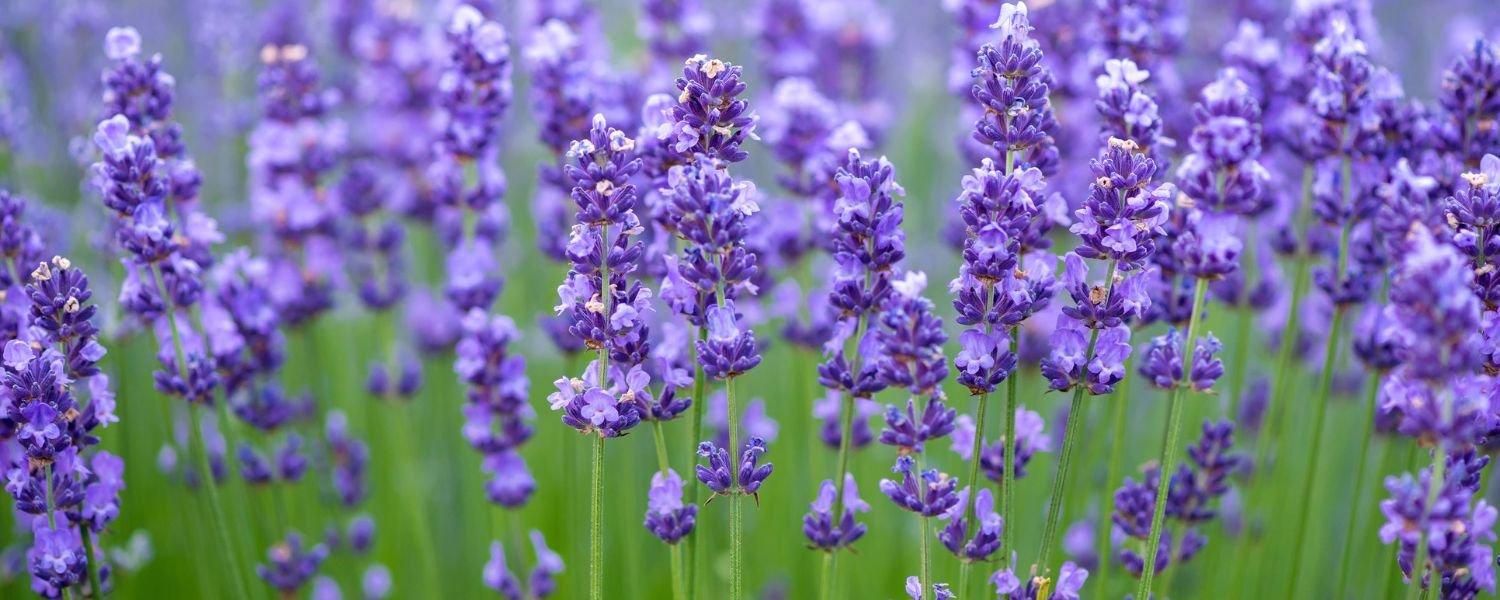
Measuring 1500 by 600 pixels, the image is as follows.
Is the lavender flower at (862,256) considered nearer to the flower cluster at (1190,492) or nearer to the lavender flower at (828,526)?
the lavender flower at (828,526)

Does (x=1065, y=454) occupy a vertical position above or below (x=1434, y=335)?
below

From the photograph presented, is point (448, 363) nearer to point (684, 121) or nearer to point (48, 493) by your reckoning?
point (48, 493)

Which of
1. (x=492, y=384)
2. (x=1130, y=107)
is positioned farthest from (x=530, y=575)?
(x=1130, y=107)

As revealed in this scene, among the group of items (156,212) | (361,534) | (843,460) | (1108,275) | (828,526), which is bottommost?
(361,534)

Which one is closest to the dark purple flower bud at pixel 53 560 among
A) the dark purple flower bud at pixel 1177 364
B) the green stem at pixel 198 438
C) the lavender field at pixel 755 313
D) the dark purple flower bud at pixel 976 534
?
the lavender field at pixel 755 313

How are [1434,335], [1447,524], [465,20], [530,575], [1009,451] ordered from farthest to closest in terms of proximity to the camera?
[530,575], [465,20], [1009,451], [1447,524], [1434,335]

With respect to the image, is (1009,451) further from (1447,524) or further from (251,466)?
(251,466)

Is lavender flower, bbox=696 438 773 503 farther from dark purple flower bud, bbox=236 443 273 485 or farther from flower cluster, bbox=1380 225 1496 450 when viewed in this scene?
dark purple flower bud, bbox=236 443 273 485
